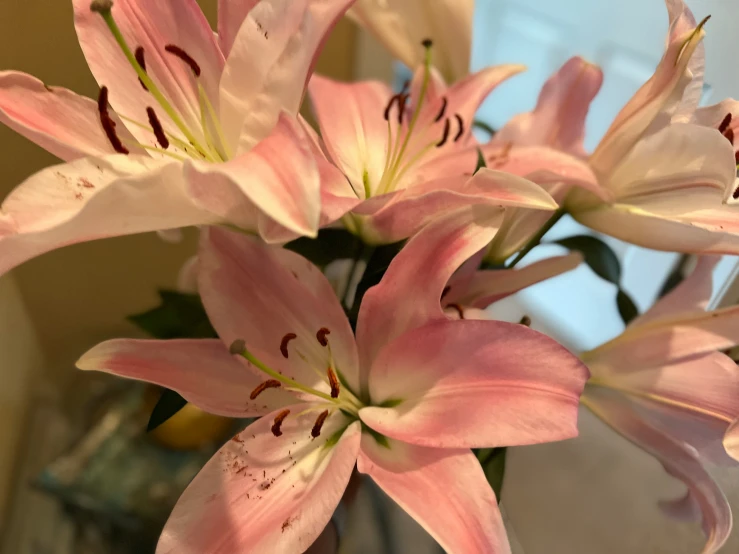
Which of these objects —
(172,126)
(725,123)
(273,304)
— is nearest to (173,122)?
(172,126)

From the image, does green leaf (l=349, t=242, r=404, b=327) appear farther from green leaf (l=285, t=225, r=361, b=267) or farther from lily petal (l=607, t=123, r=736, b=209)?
lily petal (l=607, t=123, r=736, b=209)

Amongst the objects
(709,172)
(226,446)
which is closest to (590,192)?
(709,172)

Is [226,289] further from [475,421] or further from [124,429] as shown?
[124,429]

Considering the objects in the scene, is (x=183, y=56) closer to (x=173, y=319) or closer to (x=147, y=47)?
(x=147, y=47)

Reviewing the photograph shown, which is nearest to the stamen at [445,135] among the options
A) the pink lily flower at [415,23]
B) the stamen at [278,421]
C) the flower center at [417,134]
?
the flower center at [417,134]

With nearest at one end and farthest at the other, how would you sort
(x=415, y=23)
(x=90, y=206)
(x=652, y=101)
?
(x=90, y=206), (x=652, y=101), (x=415, y=23)

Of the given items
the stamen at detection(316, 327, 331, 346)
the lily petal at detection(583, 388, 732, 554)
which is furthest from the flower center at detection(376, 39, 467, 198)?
the lily petal at detection(583, 388, 732, 554)
